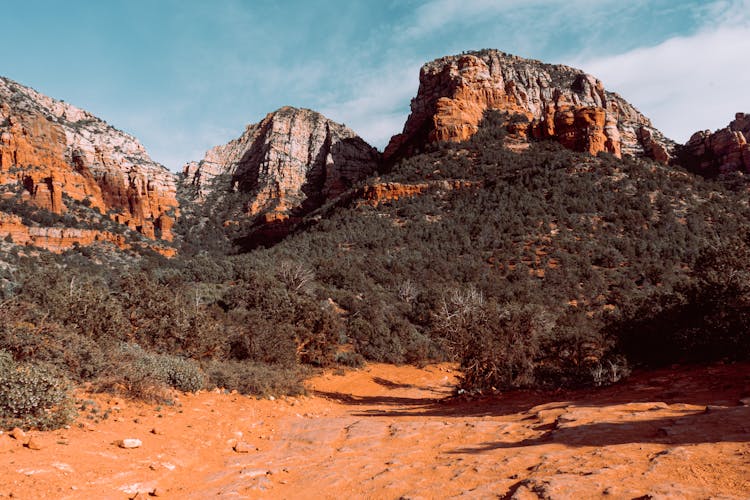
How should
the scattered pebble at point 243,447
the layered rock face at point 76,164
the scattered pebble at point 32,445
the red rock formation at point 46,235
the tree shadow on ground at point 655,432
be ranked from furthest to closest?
the layered rock face at point 76,164, the red rock formation at point 46,235, the scattered pebble at point 243,447, the scattered pebble at point 32,445, the tree shadow on ground at point 655,432

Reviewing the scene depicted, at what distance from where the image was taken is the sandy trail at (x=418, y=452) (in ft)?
12.5

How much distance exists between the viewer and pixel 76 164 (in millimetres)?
63781

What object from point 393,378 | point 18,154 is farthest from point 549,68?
point 18,154

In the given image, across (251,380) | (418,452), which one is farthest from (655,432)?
(251,380)

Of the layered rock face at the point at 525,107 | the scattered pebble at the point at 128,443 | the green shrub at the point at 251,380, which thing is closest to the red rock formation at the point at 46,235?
the green shrub at the point at 251,380

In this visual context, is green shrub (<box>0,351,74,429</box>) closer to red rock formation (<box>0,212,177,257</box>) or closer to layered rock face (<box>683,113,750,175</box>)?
red rock formation (<box>0,212,177,257</box>)

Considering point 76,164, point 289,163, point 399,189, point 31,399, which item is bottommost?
point 31,399

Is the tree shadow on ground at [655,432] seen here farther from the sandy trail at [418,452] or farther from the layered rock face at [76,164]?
the layered rock face at [76,164]

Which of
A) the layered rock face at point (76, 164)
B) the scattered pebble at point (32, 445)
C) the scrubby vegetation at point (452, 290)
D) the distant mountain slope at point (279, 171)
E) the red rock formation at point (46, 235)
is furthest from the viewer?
the distant mountain slope at point (279, 171)

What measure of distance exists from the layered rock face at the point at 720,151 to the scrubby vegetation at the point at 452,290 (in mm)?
13269

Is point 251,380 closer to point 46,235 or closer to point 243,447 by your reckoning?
point 243,447

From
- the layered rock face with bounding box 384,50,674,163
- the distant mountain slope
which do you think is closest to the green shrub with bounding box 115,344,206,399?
the layered rock face with bounding box 384,50,674,163

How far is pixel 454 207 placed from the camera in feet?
162

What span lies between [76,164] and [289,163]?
4056cm
